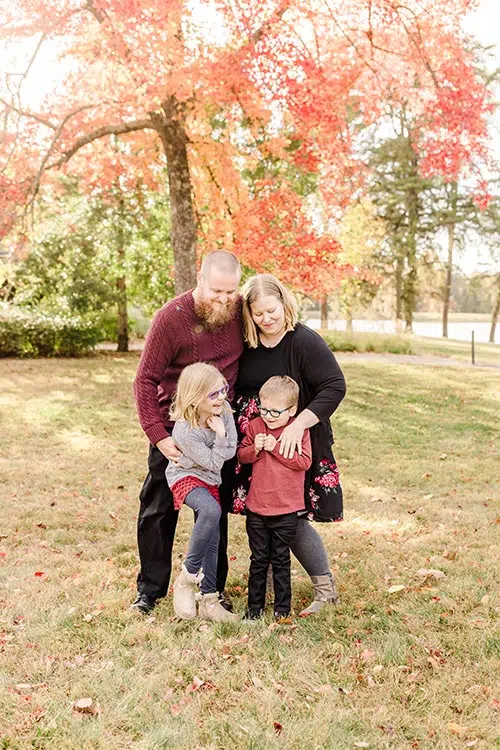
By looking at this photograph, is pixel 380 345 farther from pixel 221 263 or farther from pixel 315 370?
pixel 221 263

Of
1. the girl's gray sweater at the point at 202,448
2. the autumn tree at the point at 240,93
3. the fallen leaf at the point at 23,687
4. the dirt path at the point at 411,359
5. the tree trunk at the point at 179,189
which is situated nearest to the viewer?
the fallen leaf at the point at 23,687

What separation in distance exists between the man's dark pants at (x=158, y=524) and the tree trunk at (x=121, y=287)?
13705 millimetres

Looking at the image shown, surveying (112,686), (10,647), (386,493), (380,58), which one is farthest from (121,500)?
(380,58)

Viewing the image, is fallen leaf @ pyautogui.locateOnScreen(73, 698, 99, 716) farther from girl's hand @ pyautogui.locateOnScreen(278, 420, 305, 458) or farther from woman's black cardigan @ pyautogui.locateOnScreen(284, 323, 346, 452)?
woman's black cardigan @ pyautogui.locateOnScreen(284, 323, 346, 452)

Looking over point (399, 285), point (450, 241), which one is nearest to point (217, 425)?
point (399, 285)

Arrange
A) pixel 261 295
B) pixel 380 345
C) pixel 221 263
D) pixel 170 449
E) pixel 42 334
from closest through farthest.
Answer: pixel 221 263, pixel 261 295, pixel 170 449, pixel 42 334, pixel 380 345

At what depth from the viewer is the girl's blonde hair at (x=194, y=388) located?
11.9 ft

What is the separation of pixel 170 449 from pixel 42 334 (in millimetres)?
14311

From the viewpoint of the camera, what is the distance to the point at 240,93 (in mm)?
9938

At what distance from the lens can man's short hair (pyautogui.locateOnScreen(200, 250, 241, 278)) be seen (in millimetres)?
3604

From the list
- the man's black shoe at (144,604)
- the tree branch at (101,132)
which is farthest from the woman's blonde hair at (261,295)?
the tree branch at (101,132)

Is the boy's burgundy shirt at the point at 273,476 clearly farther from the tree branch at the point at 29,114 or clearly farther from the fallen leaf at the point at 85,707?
the tree branch at the point at 29,114

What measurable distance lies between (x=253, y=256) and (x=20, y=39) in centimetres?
449

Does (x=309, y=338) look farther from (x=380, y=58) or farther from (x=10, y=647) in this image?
(x=380, y=58)
